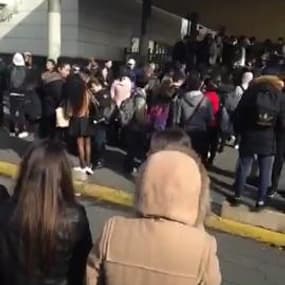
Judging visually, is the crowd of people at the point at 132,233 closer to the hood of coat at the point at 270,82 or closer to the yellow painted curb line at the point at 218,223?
the yellow painted curb line at the point at 218,223

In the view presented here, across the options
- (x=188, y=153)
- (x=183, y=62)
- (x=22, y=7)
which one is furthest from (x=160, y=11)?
(x=188, y=153)

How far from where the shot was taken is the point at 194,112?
8.84m

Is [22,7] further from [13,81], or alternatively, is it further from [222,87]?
[222,87]

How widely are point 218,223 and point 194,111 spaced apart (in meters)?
2.12

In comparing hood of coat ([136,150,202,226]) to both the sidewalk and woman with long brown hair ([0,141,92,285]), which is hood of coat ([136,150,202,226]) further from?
the sidewalk

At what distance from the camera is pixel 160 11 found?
32000 mm

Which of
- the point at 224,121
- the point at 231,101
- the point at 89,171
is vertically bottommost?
the point at 89,171

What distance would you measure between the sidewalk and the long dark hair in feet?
12.2

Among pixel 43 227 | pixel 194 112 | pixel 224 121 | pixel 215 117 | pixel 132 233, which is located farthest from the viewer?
pixel 224 121

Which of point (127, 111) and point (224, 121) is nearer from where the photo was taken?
point (127, 111)

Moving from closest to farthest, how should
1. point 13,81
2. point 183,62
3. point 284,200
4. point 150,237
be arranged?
point 150,237, point 284,200, point 13,81, point 183,62

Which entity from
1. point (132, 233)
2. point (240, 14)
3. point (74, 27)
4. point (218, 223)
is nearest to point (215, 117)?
point (218, 223)

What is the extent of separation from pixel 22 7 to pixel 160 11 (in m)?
10.1

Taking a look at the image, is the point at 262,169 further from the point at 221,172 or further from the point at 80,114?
the point at 80,114
